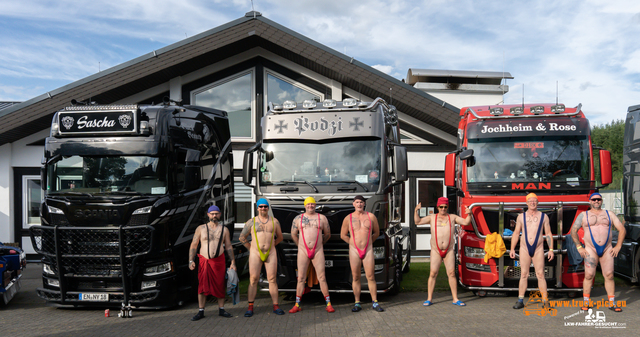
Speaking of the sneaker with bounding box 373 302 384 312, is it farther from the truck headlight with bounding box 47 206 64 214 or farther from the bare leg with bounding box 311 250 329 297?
the truck headlight with bounding box 47 206 64 214

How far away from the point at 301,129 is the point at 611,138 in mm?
41265

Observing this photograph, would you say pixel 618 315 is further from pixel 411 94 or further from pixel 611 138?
pixel 611 138

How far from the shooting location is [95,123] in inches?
331

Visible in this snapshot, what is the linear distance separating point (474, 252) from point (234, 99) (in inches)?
348

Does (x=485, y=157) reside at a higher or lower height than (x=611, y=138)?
lower

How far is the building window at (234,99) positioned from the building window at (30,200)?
202 inches

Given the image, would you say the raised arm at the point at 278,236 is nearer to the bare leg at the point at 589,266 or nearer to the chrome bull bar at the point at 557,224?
the chrome bull bar at the point at 557,224

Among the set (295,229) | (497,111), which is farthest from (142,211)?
(497,111)

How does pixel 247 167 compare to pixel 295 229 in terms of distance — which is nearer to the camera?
pixel 295 229

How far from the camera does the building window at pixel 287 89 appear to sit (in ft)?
48.6

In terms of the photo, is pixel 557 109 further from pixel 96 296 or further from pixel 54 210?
pixel 54 210

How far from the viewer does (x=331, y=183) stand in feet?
27.3

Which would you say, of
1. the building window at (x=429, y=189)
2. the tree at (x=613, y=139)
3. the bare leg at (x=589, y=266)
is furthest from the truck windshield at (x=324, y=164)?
the tree at (x=613, y=139)

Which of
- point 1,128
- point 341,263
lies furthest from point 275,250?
point 1,128
